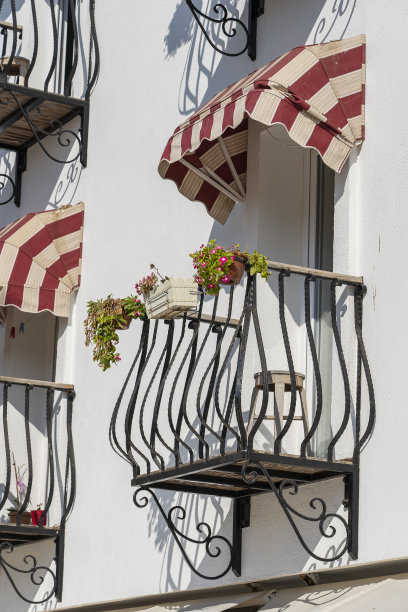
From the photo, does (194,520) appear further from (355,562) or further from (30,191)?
(30,191)

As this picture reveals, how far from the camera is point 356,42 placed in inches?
315

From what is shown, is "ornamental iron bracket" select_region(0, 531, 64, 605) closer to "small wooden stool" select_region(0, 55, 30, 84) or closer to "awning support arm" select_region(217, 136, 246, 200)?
"awning support arm" select_region(217, 136, 246, 200)

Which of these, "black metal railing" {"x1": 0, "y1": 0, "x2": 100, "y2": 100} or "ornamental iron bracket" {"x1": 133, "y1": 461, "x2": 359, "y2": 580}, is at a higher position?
"black metal railing" {"x1": 0, "y1": 0, "x2": 100, "y2": 100}

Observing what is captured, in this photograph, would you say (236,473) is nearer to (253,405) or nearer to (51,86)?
(253,405)

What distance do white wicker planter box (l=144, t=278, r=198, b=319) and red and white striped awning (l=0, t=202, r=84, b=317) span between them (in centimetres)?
298

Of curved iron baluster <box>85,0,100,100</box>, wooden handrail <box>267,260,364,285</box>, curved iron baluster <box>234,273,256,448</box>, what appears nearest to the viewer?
curved iron baluster <box>234,273,256,448</box>

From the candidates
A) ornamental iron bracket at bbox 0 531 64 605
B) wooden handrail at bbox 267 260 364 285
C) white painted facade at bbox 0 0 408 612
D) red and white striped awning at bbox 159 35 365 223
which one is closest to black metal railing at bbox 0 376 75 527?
white painted facade at bbox 0 0 408 612

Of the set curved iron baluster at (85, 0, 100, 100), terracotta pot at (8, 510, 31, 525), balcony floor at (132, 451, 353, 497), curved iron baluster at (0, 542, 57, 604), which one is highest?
curved iron baluster at (85, 0, 100, 100)

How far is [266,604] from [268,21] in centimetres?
378

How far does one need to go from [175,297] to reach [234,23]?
2.47m

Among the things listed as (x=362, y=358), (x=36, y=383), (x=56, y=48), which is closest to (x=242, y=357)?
(x=362, y=358)

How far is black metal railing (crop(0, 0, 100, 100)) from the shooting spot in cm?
1108

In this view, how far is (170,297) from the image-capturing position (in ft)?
25.8

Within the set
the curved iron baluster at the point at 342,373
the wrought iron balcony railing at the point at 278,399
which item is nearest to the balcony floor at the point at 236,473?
the wrought iron balcony railing at the point at 278,399
